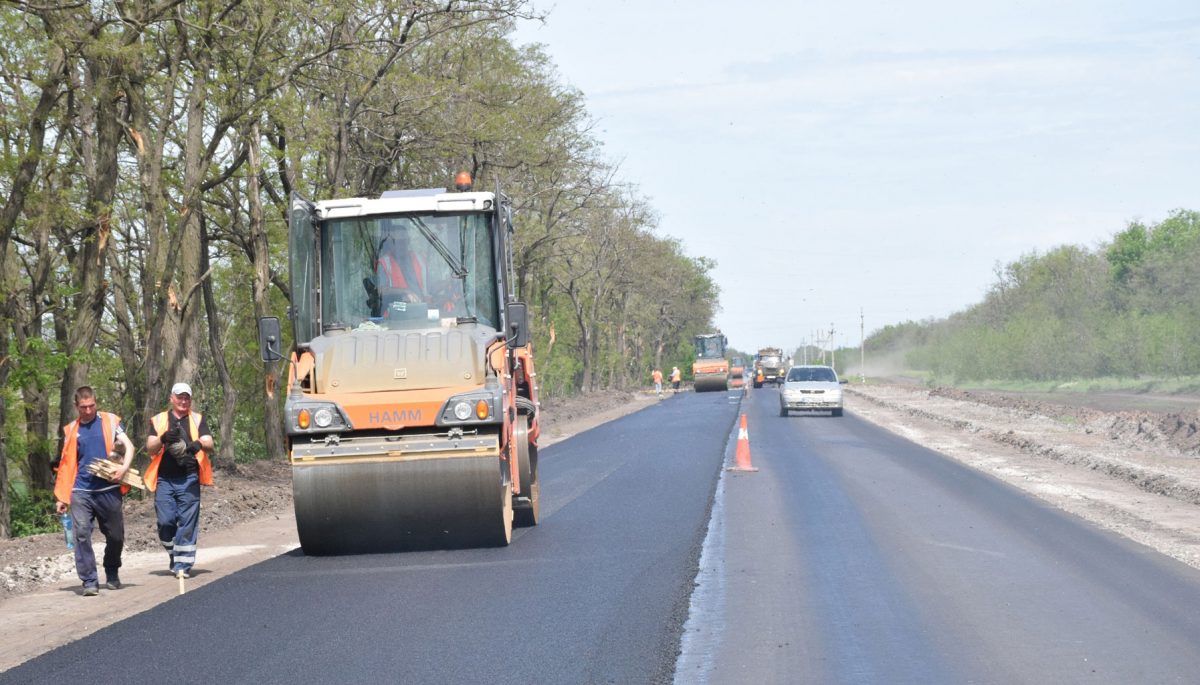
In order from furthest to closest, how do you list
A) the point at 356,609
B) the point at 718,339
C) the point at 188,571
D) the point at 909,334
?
the point at 909,334 < the point at 718,339 < the point at 188,571 < the point at 356,609

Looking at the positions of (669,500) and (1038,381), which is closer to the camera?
(669,500)

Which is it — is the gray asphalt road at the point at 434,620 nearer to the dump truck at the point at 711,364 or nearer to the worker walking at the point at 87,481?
the worker walking at the point at 87,481

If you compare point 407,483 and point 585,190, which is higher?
point 585,190

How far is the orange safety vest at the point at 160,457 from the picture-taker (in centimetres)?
1173

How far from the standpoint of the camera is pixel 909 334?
198375 millimetres

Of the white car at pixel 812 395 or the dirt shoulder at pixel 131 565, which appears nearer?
the dirt shoulder at pixel 131 565

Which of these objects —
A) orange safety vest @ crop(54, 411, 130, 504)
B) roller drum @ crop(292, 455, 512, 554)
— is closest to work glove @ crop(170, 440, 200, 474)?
orange safety vest @ crop(54, 411, 130, 504)

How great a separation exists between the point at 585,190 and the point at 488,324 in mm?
42924

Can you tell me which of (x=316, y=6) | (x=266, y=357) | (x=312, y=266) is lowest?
(x=266, y=357)

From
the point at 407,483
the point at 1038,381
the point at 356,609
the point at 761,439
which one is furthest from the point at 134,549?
the point at 1038,381

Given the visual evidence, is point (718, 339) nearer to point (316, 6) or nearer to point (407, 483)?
point (316, 6)

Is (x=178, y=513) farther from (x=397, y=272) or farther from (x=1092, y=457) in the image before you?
(x=1092, y=457)

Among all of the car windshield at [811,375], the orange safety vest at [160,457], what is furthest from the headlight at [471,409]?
the car windshield at [811,375]

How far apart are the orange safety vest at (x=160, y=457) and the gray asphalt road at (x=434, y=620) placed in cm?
95
